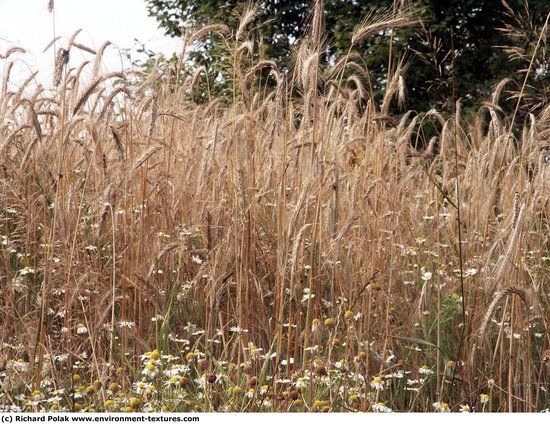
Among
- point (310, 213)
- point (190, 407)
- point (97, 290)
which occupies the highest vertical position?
point (310, 213)

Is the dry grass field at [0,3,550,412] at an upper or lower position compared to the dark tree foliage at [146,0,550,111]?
lower

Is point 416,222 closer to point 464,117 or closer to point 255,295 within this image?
point 255,295

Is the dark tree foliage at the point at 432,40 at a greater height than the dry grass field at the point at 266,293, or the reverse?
the dark tree foliage at the point at 432,40

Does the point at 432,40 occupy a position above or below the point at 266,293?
above

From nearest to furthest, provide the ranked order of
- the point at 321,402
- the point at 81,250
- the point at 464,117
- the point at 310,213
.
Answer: the point at 321,402 < the point at 81,250 < the point at 310,213 < the point at 464,117

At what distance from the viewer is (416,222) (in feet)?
12.5

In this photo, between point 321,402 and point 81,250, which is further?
point 81,250

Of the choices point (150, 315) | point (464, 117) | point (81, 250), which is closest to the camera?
point (150, 315)

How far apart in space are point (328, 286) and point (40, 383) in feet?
4.26

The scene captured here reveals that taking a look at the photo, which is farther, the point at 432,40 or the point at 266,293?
the point at 432,40

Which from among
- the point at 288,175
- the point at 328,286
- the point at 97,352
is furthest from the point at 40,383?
the point at 288,175

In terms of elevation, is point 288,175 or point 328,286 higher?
point 288,175

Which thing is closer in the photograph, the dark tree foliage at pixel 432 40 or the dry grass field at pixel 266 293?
→ the dry grass field at pixel 266 293

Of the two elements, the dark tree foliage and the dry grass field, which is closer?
the dry grass field
